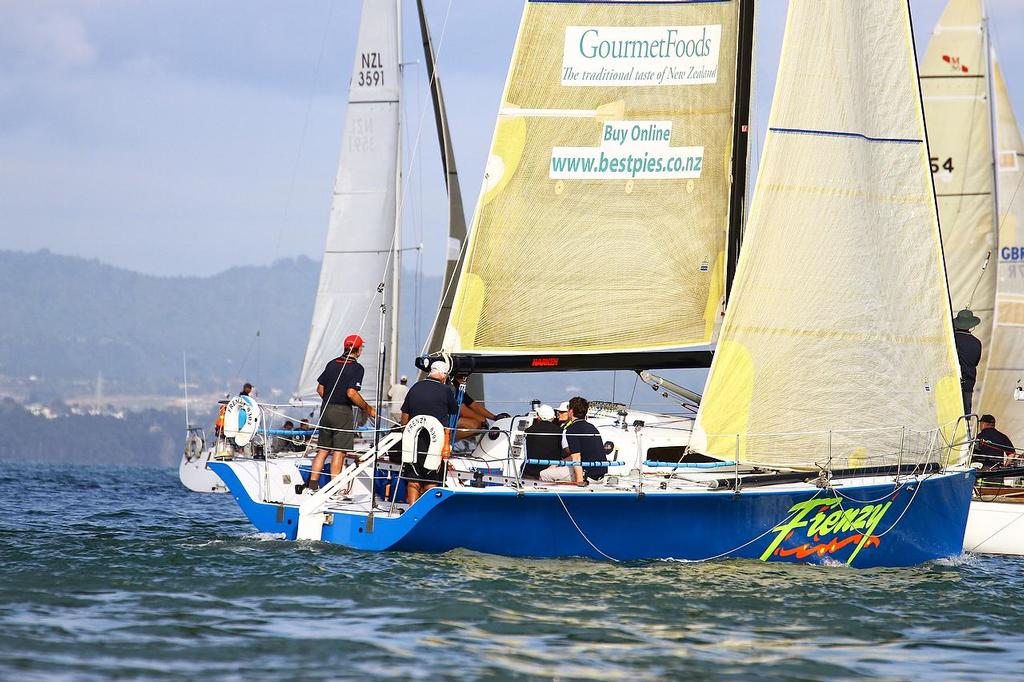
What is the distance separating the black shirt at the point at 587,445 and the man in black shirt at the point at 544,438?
12 cm

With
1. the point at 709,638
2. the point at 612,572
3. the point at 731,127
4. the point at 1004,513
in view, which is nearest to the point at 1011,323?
the point at 1004,513

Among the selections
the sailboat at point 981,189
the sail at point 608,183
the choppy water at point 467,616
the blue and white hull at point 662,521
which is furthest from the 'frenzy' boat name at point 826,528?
the sailboat at point 981,189

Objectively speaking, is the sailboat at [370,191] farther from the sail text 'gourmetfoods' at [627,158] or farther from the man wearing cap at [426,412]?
the man wearing cap at [426,412]

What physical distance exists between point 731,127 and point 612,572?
19.7 feet

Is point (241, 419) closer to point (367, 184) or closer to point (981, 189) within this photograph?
point (981, 189)

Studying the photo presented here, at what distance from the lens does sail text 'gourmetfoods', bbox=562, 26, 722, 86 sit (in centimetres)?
1644

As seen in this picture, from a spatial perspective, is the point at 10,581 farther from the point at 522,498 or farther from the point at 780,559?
the point at 780,559

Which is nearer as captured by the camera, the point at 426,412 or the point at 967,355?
the point at 426,412

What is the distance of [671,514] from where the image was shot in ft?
44.3

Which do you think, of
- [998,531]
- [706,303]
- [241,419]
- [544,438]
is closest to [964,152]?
[998,531]

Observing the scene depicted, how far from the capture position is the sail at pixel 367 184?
29.0 metres

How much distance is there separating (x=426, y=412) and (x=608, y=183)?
12.6 feet

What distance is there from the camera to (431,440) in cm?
1359

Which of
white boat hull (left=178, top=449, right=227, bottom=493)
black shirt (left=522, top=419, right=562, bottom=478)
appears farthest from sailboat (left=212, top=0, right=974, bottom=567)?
white boat hull (left=178, top=449, right=227, bottom=493)
